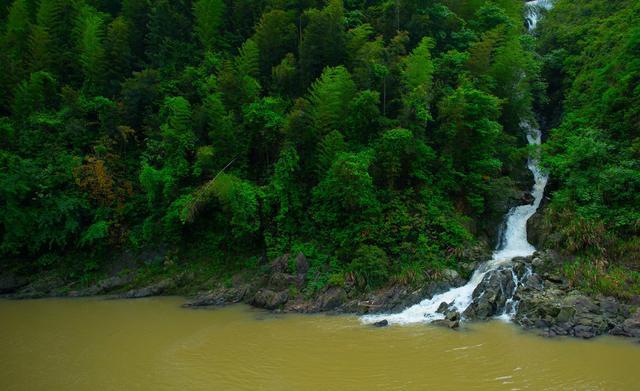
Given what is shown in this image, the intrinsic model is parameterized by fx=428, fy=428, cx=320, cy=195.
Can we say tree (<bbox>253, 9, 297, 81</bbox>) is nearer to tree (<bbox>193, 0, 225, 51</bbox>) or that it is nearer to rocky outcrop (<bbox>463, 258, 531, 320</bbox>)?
tree (<bbox>193, 0, 225, 51</bbox>)

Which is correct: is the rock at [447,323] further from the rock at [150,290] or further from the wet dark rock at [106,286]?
the wet dark rock at [106,286]

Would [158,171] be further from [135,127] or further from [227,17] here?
[227,17]

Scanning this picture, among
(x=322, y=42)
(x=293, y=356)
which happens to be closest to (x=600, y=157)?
(x=322, y=42)

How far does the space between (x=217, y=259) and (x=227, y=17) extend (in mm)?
14285

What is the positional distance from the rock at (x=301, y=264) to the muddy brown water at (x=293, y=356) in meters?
2.37

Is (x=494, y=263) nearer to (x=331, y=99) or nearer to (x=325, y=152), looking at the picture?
(x=325, y=152)

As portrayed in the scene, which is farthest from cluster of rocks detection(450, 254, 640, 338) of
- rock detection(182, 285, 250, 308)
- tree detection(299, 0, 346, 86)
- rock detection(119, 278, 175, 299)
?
tree detection(299, 0, 346, 86)

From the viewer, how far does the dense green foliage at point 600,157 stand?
13.1 meters

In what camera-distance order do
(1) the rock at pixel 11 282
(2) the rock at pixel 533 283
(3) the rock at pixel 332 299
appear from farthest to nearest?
(1) the rock at pixel 11 282 < (3) the rock at pixel 332 299 < (2) the rock at pixel 533 283

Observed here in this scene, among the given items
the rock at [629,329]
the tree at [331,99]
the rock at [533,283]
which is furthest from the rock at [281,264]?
the rock at [629,329]

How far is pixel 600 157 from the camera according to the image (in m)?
14.9

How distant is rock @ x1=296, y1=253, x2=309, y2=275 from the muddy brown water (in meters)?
2.37

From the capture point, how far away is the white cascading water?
12.4 metres

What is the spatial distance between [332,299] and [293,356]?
4.18m
